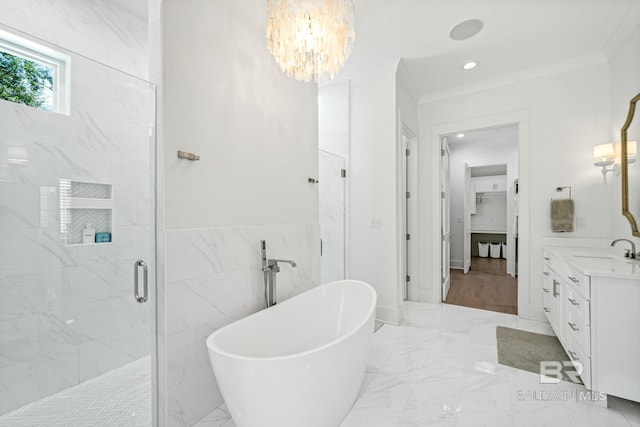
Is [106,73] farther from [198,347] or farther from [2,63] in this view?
[198,347]

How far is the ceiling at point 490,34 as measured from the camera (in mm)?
2268

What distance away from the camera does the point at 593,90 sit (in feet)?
9.54

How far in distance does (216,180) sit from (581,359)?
105 inches

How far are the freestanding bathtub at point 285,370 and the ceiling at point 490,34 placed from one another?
93.1 inches

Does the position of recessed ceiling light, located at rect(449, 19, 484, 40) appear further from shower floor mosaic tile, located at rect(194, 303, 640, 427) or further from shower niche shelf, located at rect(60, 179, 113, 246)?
shower niche shelf, located at rect(60, 179, 113, 246)

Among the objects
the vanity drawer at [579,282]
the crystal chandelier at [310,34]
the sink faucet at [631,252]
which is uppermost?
the crystal chandelier at [310,34]

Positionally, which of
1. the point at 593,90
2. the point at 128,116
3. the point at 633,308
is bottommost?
the point at 633,308

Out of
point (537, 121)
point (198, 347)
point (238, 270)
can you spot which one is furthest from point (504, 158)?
point (198, 347)

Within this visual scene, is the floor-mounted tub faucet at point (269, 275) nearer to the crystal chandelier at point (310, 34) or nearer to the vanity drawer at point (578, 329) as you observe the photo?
the crystal chandelier at point (310, 34)

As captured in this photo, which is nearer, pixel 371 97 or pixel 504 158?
pixel 371 97

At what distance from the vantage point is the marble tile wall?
1.46 meters

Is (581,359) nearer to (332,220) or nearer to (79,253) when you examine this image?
(332,220)

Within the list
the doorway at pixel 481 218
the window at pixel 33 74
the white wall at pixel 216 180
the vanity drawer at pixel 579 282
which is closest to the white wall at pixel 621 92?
the vanity drawer at pixel 579 282

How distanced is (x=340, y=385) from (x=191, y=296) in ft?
2.99
